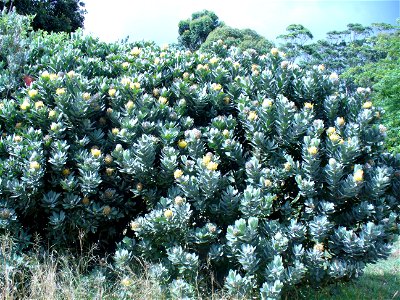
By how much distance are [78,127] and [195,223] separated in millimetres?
1385

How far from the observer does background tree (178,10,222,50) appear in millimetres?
39625

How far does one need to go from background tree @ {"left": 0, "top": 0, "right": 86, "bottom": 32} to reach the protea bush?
1259cm

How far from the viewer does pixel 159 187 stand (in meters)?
4.28

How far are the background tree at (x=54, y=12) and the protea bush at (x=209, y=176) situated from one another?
12589 mm

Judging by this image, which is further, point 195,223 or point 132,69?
point 132,69

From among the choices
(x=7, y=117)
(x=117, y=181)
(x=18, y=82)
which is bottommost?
(x=117, y=181)

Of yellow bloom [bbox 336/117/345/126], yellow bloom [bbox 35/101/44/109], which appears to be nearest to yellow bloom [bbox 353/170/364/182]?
yellow bloom [bbox 336/117/345/126]

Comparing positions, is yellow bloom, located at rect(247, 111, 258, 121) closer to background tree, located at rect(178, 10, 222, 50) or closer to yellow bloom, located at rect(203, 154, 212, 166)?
yellow bloom, located at rect(203, 154, 212, 166)

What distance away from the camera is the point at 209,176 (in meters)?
3.80

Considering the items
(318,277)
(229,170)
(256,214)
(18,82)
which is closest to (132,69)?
(18,82)

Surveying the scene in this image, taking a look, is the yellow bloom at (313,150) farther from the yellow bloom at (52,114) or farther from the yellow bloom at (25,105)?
the yellow bloom at (25,105)

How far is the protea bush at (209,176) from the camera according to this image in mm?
3848

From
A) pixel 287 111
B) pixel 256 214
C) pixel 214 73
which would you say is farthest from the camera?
pixel 214 73

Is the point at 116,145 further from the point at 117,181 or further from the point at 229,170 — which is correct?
the point at 229,170
